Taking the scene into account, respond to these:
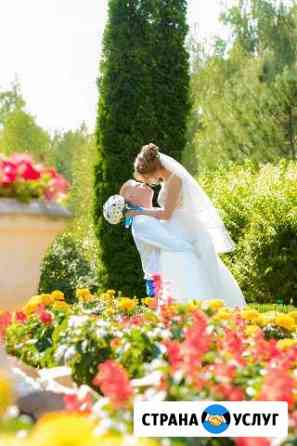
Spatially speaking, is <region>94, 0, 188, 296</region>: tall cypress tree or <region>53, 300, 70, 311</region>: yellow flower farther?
<region>94, 0, 188, 296</region>: tall cypress tree

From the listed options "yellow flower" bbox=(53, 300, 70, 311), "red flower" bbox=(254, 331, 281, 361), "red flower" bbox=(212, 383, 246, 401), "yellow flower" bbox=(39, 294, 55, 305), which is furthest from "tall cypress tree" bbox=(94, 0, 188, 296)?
"red flower" bbox=(212, 383, 246, 401)

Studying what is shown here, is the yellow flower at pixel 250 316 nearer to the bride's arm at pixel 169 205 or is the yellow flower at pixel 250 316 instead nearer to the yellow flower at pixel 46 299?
the yellow flower at pixel 46 299

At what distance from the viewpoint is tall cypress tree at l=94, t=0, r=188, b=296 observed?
10531 millimetres

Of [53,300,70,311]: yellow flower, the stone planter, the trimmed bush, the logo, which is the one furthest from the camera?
the trimmed bush

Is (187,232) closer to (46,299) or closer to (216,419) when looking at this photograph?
(46,299)

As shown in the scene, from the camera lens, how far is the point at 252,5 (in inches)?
849

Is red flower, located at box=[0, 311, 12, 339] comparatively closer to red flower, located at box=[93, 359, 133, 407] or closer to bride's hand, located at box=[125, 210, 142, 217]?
red flower, located at box=[93, 359, 133, 407]

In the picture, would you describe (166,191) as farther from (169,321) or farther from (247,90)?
(247,90)

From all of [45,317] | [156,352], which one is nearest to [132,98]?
[45,317]

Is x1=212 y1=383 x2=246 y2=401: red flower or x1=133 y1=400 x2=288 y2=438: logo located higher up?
x1=212 y1=383 x2=246 y2=401: red flower

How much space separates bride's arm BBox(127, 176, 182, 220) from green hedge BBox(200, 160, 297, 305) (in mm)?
2827

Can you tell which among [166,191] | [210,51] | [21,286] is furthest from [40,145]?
[21,286]

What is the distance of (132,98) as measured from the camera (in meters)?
10.6

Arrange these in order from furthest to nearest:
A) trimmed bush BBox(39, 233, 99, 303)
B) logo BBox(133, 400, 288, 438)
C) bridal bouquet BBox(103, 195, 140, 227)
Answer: trimmed bush BBox(39, 233, 99, 303) → bridal bouquet BBox(103, 195, 140, 227) → logo BBox(133, 400, 288, 438)
